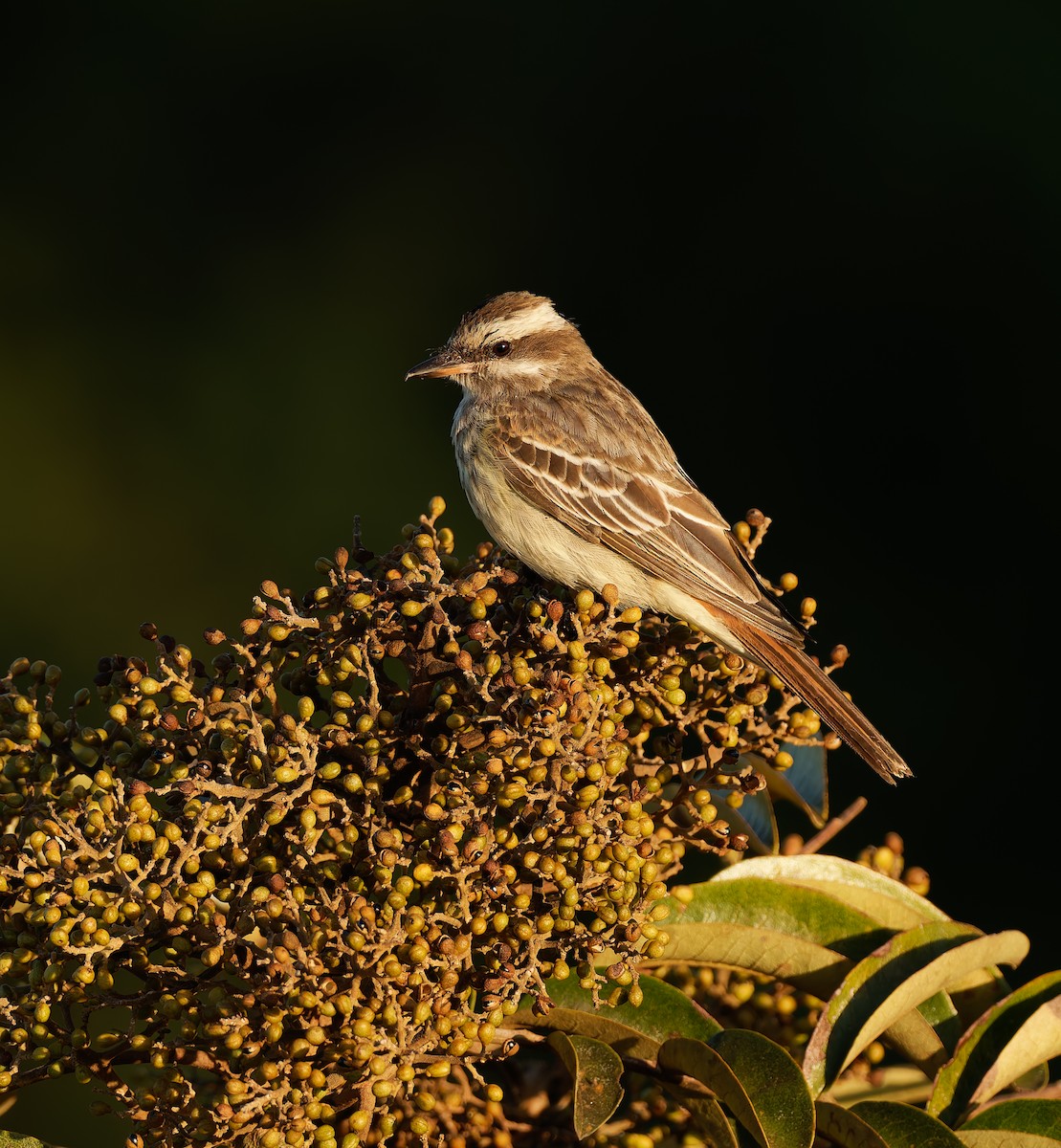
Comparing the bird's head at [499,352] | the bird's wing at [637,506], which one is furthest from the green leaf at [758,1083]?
the bird's head at [499,352]

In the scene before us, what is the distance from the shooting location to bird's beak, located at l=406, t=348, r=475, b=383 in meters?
3.95

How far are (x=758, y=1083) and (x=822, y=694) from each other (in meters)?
1.31

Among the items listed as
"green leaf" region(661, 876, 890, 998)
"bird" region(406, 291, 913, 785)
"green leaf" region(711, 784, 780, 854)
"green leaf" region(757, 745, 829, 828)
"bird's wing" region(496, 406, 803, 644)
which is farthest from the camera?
"bird's wing" region(496, 406, 803, 644)

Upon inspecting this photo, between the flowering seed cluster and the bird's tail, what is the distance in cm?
84

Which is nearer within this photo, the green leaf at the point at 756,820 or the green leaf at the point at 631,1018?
the green leaf at the point at 631,1018

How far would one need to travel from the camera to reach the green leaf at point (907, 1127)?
1.82 m

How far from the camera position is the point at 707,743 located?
2.22m

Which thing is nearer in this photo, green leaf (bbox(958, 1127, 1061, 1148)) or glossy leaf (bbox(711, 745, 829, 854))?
green leaf (bbox(958, 1127, 1061, 1148))

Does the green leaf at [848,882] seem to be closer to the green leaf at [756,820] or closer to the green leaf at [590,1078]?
the green leaf at [756,820]

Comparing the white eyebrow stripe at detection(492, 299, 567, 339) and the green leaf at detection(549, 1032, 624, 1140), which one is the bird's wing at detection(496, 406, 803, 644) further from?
the green leaf at detection(549, 1032, 624, 1140)

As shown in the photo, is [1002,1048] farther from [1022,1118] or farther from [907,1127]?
[907,1127]

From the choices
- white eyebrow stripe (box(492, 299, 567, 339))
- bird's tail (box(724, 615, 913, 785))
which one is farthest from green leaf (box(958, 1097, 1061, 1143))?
white eyebrow stripe (box(492, 299, 567, 339))

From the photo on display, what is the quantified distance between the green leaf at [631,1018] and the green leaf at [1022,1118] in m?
0.40

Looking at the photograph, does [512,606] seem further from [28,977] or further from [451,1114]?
[28,977]
